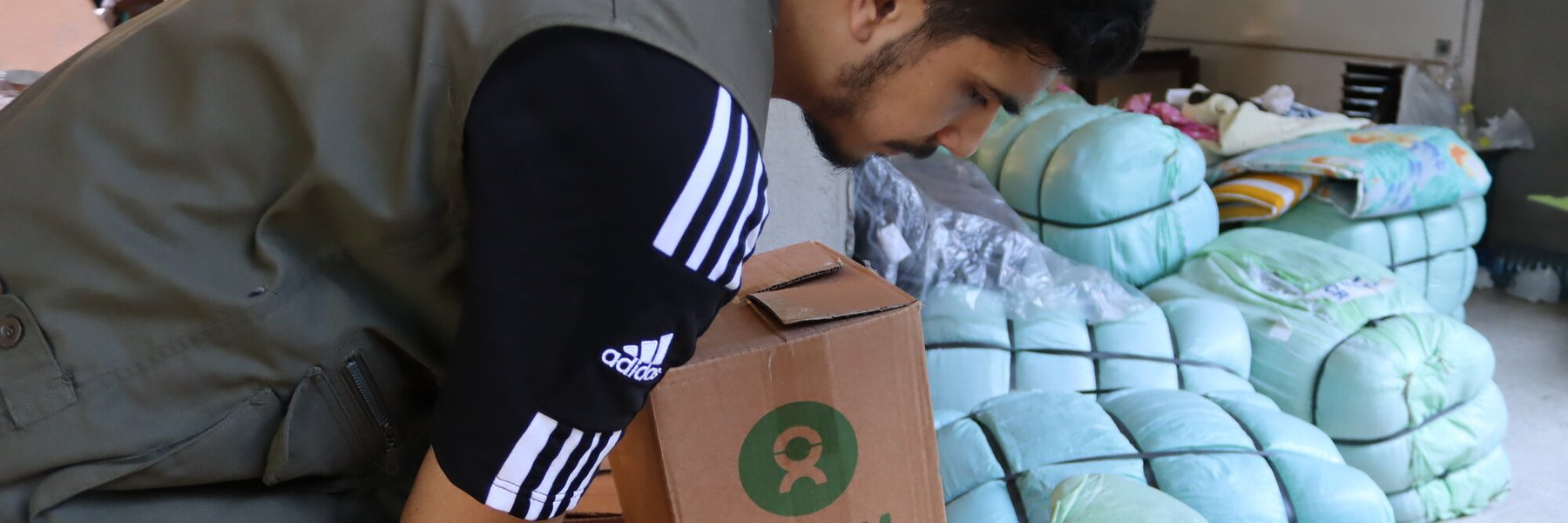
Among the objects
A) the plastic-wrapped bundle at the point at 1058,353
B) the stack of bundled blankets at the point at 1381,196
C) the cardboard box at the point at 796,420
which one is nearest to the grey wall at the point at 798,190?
the plastic-wrapped bundle at the point at 1058,353

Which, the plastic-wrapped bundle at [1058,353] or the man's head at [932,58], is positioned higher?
the man's head at [932,58]

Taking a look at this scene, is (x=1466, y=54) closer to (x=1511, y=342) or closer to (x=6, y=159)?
(x=1511, y=342)

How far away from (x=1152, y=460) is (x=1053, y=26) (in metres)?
0.97

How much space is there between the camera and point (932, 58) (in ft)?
2.27

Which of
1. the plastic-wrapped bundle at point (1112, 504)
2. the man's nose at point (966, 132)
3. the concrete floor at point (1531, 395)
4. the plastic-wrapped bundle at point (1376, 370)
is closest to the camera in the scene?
the man's nose at point (966, 132)

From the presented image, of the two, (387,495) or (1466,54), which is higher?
(387,495)

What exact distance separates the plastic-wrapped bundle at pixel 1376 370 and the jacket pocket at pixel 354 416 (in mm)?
1785

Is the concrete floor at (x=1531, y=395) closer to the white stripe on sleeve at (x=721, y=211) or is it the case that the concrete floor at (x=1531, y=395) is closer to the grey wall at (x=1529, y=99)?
the grey wall at (x=1529, y=99)

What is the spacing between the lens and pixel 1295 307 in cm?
219

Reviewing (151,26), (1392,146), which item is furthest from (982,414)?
(1392,146)

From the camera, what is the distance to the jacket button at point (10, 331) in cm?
64

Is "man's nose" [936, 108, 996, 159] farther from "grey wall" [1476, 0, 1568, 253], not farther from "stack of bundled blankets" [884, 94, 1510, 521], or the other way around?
"grey wall" [1476, 0, 1568, 253]

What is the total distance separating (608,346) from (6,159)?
36 centimetres

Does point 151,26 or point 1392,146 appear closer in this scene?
point 151,26
